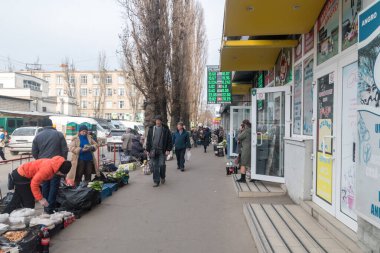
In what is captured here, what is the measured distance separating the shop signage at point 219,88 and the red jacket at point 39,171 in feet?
Result: 47.6

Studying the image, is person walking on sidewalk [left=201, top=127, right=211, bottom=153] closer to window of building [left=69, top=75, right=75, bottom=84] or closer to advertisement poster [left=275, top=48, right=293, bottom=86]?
advertisement poster [left=275, top=48, right=293, bottom=86]

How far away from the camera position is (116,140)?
21.3 m

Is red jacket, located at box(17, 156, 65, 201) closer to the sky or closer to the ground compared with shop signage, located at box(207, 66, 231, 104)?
closer to the ground

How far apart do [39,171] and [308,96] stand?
16.1ft

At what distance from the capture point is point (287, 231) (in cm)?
469

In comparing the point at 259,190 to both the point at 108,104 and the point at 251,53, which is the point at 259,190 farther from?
the point at 108,104

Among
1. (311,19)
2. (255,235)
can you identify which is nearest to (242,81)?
(311,19)

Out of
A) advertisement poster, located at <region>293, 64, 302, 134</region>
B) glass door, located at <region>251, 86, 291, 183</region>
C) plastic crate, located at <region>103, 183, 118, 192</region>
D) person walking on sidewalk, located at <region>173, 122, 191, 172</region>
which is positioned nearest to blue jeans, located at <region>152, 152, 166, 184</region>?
plastic crate, located at <region>103, 183, 118, 192</region>

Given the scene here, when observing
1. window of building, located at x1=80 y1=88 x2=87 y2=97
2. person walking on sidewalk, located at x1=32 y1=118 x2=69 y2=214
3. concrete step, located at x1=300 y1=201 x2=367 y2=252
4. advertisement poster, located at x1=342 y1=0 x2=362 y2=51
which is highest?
window of building, located at x1=80 y1=88 x2=87 y2=97

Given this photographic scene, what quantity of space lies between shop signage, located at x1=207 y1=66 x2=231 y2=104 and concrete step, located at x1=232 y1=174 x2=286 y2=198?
1117cm

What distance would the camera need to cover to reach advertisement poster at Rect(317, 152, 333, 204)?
5.00 meters

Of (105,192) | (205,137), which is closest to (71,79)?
(205,137)

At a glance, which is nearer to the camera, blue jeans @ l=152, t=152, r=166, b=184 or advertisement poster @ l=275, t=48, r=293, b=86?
advertisement poster @ l=275, t=48, r=293, b=86

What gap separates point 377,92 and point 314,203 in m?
3.33
